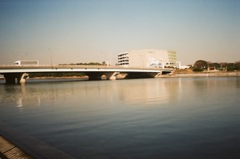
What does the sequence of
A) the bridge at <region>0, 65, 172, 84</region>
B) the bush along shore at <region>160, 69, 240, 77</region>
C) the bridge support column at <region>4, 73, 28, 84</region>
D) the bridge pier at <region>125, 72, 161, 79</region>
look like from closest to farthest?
the bridge at <region>0, 65, 172, 84</region> → the bridge support column at <region>4, 73, 28, 84</region> → the bush along shore at <region>160, 69, 240, 77</region> → the bridge pier at <region>125, 72, 161, 79</region>

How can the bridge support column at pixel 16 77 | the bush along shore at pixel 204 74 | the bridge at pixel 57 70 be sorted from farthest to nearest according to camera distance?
the bush along shore at pixel 204 74 → the bridge support column at pixel 16 77 → the bridge at pixel 57 70

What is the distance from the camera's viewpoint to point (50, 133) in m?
14.1

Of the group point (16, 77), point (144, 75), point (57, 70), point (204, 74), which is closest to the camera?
point (57, 70)

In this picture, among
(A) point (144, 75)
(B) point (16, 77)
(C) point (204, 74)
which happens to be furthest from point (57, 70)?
(C) point (204, 74)

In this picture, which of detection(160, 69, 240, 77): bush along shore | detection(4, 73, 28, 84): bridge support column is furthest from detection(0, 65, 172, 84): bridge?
detection(160, 69, 240, 77): bush along shore

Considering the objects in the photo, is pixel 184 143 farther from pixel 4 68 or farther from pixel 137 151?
pixel 4 68

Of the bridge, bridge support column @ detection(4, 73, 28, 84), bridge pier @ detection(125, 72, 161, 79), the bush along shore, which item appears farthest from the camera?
bridge pier @ detection(125, 72, 161, 79)

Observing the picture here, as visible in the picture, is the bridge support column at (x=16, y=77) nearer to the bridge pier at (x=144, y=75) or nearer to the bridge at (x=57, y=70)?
the bridge at (x=57, y=70)

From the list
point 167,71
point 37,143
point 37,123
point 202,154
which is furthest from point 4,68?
point 167,71

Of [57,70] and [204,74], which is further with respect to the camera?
[204,74]

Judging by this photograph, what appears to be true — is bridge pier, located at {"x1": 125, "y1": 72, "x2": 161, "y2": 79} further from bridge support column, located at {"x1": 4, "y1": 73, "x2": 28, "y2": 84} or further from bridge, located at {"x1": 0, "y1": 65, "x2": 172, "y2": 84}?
bridge support column, located at {"x1": 4, "y1": 73, "x2": 28, "y2": 84}

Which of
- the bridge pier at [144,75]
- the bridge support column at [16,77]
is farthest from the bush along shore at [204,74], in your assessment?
the bridge support column at [16,77]

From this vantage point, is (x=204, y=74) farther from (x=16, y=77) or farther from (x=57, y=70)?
(x=16, y=77)

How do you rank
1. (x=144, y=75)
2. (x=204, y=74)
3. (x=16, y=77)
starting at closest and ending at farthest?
(x=16, y=77)
(x=204, y=74)
(x=144, y=75)
